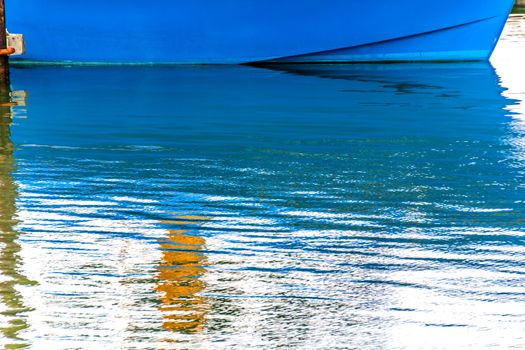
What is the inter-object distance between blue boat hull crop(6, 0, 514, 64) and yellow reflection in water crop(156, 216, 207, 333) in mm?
11170

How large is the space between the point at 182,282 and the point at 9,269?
2.73 feet

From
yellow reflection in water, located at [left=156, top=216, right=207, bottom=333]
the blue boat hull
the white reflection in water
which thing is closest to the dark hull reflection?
yellow reflection in water, located at [left=156, top=216, right=207, bottom=333]

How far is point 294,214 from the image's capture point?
614 cm

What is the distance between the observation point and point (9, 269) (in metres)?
4.92

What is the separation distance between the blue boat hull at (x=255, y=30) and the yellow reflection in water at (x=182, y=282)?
36.6 feet

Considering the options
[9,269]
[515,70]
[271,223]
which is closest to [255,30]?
[515,70]

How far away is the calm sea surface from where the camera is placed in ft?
13.6

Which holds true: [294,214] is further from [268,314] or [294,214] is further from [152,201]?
[268,314]

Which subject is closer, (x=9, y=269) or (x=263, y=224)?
(x=9, y=269)

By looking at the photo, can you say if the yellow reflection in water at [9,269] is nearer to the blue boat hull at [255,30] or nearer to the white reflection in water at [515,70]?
the white reflection in water at [515,70]

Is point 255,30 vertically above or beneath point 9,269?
above

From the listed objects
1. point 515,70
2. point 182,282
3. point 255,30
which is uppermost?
point 255,30

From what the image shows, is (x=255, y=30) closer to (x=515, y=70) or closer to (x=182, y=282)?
(x=515, y=70)

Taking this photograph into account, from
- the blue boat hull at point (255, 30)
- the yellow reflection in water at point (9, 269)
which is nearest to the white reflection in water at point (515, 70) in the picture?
the blue boat hull at point (255, 30)
